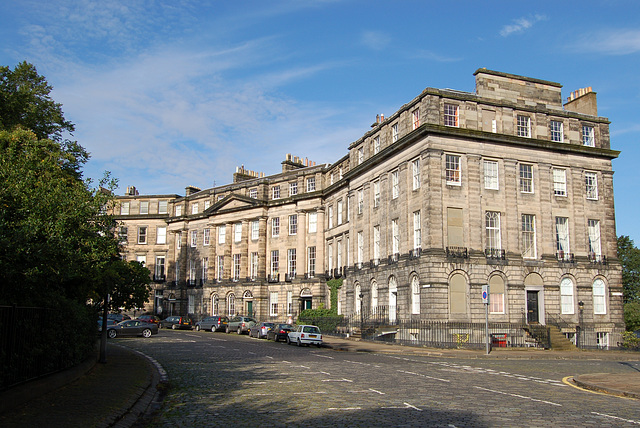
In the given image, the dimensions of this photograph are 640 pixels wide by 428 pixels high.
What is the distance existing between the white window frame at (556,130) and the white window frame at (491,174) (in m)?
5.55

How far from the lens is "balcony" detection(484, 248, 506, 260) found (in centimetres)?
3625

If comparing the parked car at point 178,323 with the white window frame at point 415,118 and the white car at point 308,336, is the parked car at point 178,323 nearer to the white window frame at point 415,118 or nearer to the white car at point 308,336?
the white car at point 308,336

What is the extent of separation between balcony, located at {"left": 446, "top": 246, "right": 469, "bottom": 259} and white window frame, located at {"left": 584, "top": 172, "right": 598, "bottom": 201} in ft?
37.2

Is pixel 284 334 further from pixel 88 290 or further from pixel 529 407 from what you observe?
pixel 529 407

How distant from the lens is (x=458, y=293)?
1387 inches

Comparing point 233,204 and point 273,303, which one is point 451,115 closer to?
point 273,303

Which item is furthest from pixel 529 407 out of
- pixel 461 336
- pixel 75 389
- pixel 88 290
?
pixel 461 336

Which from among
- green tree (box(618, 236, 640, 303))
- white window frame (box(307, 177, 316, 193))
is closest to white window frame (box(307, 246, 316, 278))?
white window frame (box(307, 177, 316, 193))

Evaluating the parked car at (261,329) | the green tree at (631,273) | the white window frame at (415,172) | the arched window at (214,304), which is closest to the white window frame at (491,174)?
the white window frame at (415,172)

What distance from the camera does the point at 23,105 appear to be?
33.2 meters

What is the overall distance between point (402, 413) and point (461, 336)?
958 inches

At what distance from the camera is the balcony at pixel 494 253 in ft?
119

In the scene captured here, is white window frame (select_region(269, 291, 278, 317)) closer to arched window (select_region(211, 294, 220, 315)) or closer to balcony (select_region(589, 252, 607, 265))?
arched window (select_region(211, 294, 220, 315))

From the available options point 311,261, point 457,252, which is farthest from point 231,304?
point 457,252
